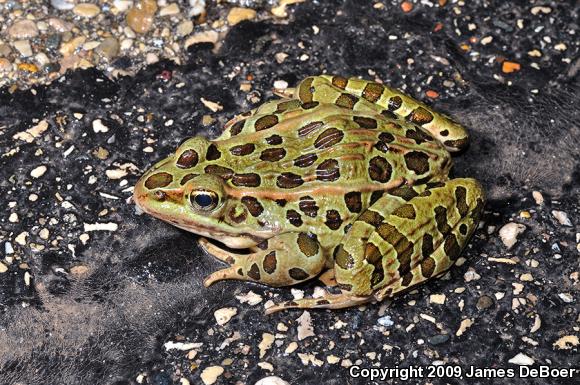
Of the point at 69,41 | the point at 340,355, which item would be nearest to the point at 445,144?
the point at 340,355

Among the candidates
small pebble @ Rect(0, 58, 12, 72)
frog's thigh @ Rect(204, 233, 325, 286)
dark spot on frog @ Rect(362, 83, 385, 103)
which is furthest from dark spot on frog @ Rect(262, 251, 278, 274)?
small pebble @ Rect(0, 58, 12, 72)

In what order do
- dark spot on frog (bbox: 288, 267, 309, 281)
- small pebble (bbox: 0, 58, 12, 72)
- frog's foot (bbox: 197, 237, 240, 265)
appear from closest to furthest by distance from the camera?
dark spot on frog (bbox: 288, 267, 309, 281)
frog's foot (bbox: 197, 237, 240, 265)
small pebble (bbox: 0, 58, 12, 72)

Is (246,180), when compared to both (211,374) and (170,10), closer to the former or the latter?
(211,374)

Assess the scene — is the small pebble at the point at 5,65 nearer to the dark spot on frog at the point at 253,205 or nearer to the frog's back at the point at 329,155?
the frog's back at the point at 329,155

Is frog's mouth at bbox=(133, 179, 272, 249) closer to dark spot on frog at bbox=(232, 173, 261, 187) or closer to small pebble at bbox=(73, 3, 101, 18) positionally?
dark spot on frog at bbox=(232, 173, 261, 187)

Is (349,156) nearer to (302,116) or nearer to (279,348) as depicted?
(302,116)

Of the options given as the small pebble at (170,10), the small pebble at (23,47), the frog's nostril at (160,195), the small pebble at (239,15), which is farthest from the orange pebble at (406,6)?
the small pebble at (23,47)

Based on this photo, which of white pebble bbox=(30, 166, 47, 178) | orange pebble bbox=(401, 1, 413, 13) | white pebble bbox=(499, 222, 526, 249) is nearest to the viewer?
white pebble bbox=(499, 222, 526, 249)

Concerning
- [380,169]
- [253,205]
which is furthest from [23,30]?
[380,169]
